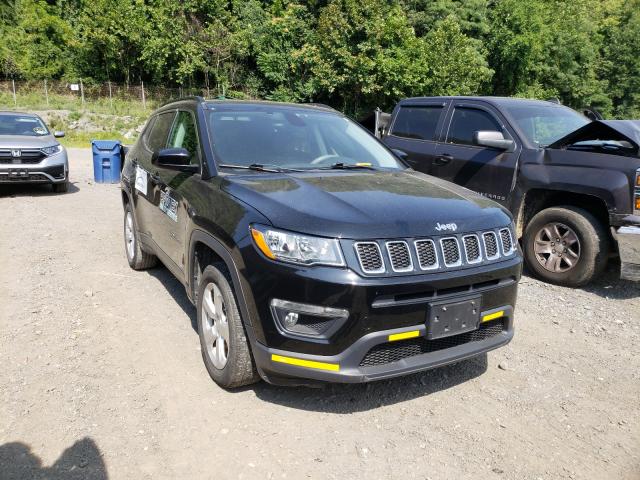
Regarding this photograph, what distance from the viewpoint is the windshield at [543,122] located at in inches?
231

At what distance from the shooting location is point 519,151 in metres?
5.67

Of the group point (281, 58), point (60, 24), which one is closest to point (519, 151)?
point (281, 58)

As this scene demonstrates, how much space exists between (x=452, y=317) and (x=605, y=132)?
354cm

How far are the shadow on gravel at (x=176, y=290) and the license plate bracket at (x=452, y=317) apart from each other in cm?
209

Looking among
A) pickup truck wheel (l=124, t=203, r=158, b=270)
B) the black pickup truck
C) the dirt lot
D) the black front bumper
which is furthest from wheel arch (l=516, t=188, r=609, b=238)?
pickup truck wheel (l=124, t=203, r=158, b=270)

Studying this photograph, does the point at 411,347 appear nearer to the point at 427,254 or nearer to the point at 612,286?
the point at 427,254

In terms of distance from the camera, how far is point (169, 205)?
3.98 meters

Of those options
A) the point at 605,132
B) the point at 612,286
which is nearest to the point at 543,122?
the point at 605,132

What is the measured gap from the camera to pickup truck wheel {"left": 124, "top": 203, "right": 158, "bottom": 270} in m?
5.29

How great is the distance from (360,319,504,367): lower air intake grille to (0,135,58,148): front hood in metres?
9.29

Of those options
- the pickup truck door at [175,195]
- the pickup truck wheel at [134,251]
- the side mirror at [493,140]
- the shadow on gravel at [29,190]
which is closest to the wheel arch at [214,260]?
the pickup truck door at [175,195]

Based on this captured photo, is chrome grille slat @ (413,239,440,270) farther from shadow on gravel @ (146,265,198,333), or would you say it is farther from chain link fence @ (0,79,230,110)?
chain link fence @ (0,79,230,110)

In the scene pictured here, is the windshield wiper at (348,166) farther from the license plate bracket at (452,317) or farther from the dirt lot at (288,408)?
the dirt lot at (288,408)

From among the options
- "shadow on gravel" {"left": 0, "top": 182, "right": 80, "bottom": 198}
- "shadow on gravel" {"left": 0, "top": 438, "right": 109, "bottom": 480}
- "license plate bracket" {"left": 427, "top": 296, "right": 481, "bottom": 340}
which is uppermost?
"license plate bracket" {"left": 427, "top": 296, "right": 481, "bottom": 340}
